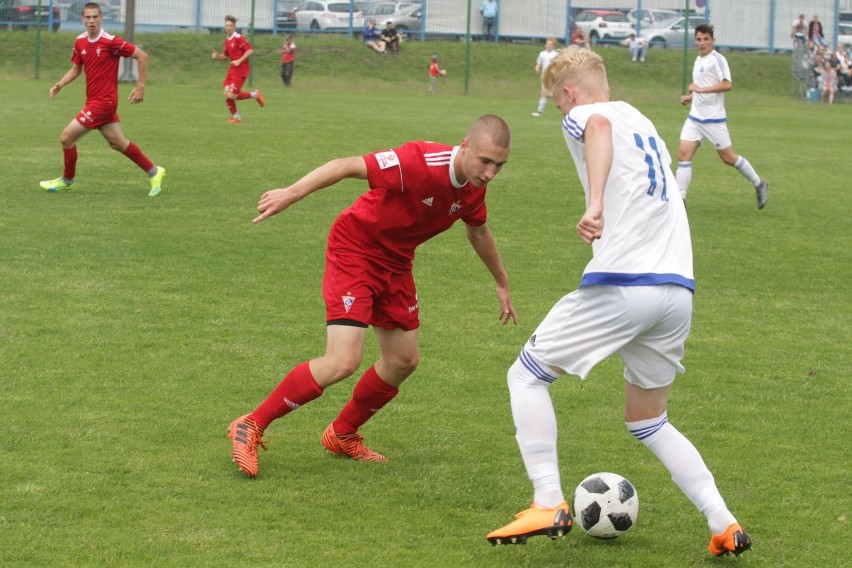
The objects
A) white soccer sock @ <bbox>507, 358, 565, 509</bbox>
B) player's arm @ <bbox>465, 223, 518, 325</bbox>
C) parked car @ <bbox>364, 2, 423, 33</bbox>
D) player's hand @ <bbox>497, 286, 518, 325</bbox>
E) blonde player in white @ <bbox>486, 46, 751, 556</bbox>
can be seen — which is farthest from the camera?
parked car @ <bbox>364, 2, 423, 33</bbox>

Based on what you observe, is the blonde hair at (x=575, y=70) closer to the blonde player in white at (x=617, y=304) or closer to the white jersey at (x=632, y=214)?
the blonde player in white at (x=617, y=304)

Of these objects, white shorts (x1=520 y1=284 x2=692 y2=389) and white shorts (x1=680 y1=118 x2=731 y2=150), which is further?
white shorts (x1=680 y1=118 x2=731 y2=150)

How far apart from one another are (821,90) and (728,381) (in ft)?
106

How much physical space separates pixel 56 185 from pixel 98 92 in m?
1.19

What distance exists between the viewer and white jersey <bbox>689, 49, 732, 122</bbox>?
14.2 m

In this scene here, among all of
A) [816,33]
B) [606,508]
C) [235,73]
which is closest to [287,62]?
[235,73]

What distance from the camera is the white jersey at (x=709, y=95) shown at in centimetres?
1425

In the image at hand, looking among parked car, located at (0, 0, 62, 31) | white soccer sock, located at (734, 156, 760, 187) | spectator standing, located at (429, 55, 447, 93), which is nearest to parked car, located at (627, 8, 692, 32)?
Answer: spectator standing, located at (429, 55, 447, 93)

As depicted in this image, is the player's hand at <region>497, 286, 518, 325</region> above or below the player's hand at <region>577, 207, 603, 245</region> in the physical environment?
below

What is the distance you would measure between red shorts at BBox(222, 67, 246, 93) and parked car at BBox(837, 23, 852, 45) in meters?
27.9

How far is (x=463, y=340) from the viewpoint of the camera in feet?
25.8

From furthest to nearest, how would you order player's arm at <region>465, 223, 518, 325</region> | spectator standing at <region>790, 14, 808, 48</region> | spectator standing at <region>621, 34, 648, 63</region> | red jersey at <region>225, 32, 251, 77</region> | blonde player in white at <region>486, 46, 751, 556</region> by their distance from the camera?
spectator standing at <region>621, 34, 648, 63</region> → spectator standing at <region>790, 14, 808, 48</region> → red jersey at <region>225, 32, 251, 77</region> → player's arm at <region>465, 223, 518, 325</region> → blonde player in white at <region>486, 46, 751, 556</region>

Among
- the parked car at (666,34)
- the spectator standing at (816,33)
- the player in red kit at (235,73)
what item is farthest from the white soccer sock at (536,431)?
the parked car at (666,34)

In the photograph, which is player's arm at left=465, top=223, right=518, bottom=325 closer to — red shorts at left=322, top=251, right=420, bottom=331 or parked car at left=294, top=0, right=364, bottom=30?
red shorts at left=322, top=251, right=420, bottom=331
